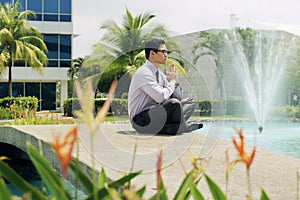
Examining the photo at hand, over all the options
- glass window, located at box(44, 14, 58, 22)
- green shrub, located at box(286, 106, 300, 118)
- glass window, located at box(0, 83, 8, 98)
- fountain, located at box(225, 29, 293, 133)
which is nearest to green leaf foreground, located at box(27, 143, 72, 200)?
fountain, located at box(225, 29, 293, 133)

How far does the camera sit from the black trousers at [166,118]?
670 cm

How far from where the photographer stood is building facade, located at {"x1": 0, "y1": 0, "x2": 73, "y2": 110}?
31250mm

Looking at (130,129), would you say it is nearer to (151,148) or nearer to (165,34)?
(165,34)

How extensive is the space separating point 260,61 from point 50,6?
1162 centimetres

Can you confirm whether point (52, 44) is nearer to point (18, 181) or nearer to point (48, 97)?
point (48, 97)

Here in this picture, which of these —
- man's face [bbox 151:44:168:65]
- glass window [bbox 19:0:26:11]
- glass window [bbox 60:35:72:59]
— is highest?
glass window [bbox 19:0:26:11]

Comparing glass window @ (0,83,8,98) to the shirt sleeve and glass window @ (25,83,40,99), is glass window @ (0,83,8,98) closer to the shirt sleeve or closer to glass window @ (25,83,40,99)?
glass window @ (25,83,40,99)

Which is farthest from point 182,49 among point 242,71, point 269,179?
point 242,71

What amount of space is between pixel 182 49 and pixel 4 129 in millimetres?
3643

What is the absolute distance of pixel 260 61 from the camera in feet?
94.7

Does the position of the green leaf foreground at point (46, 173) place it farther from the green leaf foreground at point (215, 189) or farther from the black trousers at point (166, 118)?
the black trousers at point (166, 118)

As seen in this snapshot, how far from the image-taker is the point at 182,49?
705cm

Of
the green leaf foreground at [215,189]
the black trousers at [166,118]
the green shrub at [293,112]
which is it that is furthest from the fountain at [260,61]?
the green leaf foreground at [215,189]

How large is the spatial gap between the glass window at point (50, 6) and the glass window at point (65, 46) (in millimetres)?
1490
